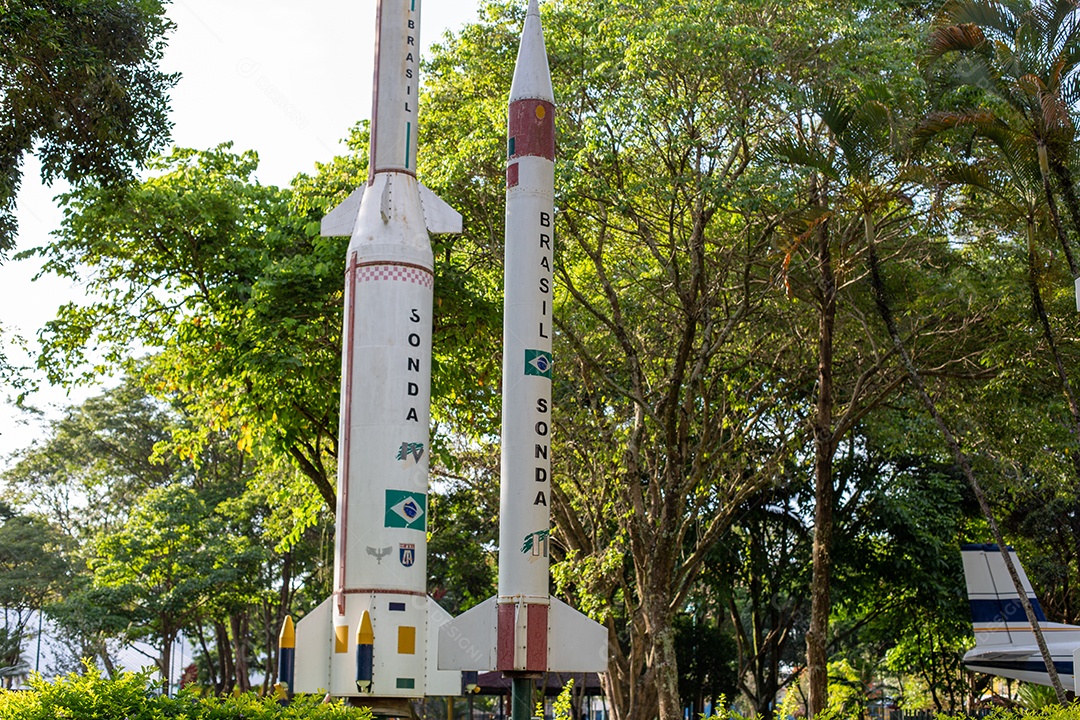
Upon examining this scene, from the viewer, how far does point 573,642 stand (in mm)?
11227

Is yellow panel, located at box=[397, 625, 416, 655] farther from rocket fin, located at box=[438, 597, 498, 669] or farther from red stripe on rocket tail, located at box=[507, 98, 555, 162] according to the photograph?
red stripe on rocket tail, located at box=[507, 98, 555, 162]

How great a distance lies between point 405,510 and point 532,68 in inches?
199

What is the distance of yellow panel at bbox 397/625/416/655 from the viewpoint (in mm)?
12320

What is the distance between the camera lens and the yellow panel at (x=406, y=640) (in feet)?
40.4

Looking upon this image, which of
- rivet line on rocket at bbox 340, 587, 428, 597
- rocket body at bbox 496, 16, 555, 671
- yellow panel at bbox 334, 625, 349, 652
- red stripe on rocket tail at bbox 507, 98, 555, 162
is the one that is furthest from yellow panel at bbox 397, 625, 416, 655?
red stripe on rocket tail at bbox 507, 98, 555, 162

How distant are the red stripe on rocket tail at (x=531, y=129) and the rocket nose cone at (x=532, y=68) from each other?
102 mm

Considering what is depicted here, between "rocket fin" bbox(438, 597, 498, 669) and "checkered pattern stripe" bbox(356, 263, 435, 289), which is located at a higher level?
"checkered pattern stripe" bbox(356, 263, 435, 289)

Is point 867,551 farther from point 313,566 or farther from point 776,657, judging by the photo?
point 313,566

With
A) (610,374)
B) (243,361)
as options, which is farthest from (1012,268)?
(243,361)

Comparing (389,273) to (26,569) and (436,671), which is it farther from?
(26,569)

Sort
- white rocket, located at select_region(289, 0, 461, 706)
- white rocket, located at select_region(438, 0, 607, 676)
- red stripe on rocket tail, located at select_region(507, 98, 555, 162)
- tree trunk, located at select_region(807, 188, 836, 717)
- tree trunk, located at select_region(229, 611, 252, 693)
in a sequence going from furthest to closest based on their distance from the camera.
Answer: tree trunk, located at select_region(229, 611, 252, 693) → tree trunk, located at select_region(807, 188, 836, 717) → red stripe on rocket tail, located at select_region(507, 98, 555, 162) → white rocket, located at select_region(289, 0, 461, 706) → white rocket, located at select_region(438, 0, 607, 676)

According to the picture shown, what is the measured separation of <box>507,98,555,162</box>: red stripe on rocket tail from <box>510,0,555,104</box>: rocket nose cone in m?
0.10

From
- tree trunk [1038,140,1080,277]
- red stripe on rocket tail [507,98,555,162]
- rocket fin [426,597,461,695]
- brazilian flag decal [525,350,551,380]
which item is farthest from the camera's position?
tree trunk [1038,140,1080,277]

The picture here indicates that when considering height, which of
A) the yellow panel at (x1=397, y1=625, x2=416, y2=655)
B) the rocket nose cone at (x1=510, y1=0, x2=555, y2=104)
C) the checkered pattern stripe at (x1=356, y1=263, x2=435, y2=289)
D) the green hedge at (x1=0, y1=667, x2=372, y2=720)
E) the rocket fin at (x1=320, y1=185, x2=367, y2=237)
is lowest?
the green hedge at (x1=0, y1=667, x2=372, y2=720)
